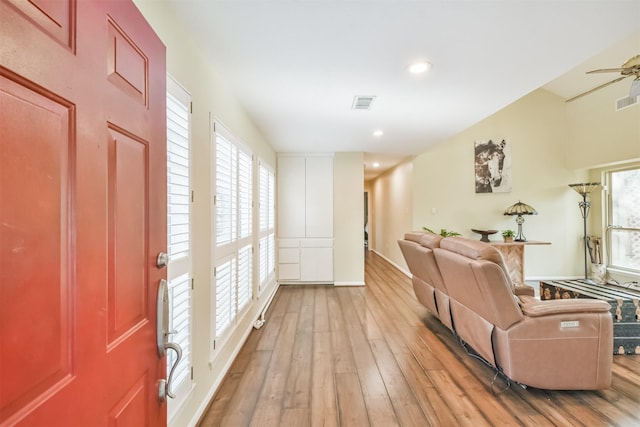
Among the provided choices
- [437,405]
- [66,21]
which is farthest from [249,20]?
[437,405]

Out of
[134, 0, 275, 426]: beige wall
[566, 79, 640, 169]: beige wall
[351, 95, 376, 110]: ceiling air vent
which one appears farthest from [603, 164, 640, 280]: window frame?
[134, 0, 275, 426]: beige wall

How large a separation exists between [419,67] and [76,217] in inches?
88.8

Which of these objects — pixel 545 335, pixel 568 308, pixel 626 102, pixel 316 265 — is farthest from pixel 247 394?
pixel 626 102

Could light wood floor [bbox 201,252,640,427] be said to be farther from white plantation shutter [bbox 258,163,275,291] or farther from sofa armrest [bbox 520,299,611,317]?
white plantation shutter [bbox 258,163,275,291]

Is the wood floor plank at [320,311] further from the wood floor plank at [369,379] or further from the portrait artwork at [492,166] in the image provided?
the portrait artwork at [492,166]

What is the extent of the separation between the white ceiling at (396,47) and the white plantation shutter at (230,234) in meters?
0.56

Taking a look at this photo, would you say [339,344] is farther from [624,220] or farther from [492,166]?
[624,220]

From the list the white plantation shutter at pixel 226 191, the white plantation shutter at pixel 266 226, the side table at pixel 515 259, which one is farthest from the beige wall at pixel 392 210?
the white plantation shutter at pixel 226 191

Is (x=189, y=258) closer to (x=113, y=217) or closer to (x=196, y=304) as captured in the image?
(x=196, y=304)

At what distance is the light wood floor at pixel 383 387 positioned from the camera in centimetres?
186

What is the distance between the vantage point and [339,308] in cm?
398

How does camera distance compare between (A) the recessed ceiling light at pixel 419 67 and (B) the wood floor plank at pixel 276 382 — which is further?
(A) the recessed ceiling light at pixel 419 67

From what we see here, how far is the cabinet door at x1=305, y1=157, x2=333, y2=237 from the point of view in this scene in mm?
5254

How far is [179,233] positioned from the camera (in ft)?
5.22
